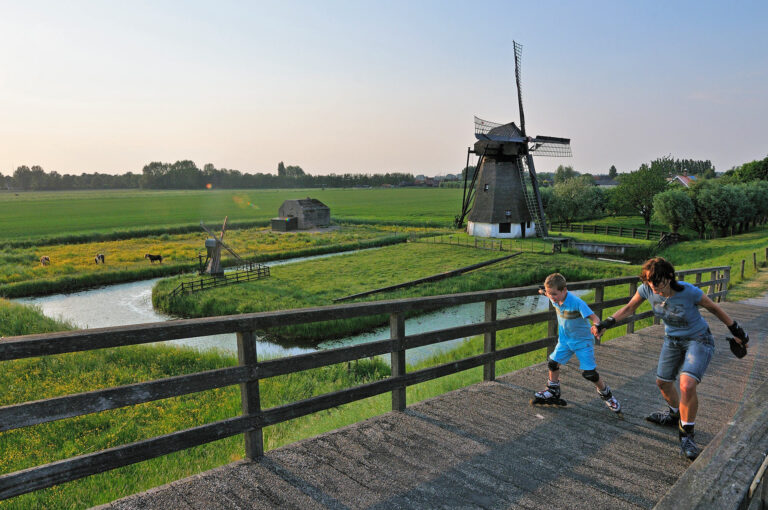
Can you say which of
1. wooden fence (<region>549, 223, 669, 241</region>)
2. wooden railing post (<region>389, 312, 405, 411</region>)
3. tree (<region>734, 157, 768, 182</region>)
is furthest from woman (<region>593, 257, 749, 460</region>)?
tree (<region>734, 157, 768, 182</region>)

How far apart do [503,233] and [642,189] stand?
3008 cm

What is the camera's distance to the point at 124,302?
25.6m

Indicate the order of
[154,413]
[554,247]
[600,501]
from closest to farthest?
[600,501] < [154,413] < [554,247]

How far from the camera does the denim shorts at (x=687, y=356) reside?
14.2 ft

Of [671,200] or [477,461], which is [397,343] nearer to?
[477,461]

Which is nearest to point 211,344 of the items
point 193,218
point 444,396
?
point 444,396

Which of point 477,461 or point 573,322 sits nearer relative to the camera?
point 477,461

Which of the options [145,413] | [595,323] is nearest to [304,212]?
[145,413]

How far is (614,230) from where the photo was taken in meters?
52.2

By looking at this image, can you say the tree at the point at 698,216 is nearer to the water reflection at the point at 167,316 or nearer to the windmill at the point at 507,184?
the windmill at the point at 507,184

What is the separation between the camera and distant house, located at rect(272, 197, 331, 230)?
196 ft

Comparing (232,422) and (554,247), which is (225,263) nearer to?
(554,247)

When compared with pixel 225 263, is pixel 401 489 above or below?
above

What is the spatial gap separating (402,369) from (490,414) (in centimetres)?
115
